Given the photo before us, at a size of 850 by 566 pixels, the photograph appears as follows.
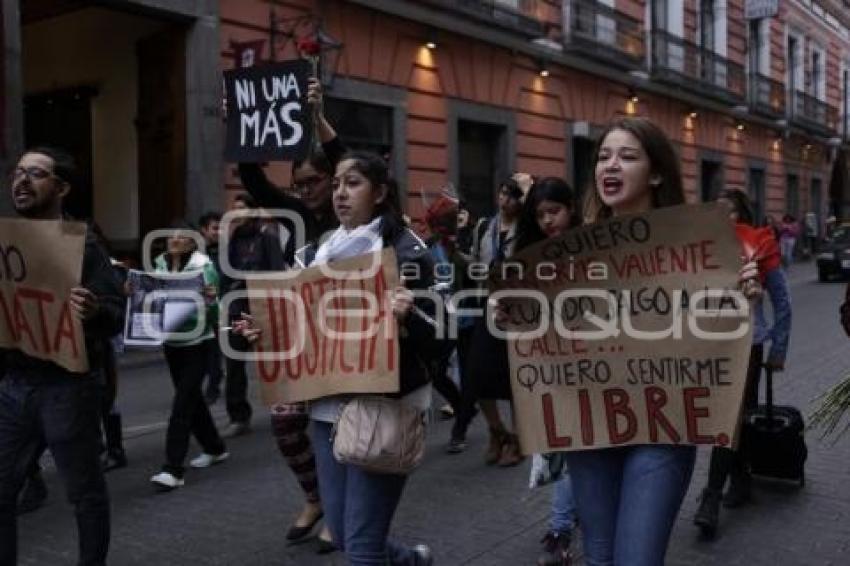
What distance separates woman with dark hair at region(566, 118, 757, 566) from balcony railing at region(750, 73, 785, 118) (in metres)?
27.1

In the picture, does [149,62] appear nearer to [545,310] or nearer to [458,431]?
[458,431]

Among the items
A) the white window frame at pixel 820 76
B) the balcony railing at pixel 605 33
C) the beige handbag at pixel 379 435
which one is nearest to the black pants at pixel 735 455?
the beige handbag at pixel 379 435

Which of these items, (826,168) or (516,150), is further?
(826,168)

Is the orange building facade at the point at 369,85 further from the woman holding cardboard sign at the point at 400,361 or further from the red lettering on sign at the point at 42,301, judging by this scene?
the woman holding cardboard sign at the point at 400,361

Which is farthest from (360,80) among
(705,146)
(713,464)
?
(705,146)

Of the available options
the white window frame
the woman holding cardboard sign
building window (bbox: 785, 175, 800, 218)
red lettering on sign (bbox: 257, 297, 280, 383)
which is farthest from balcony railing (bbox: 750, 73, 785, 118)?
red lettering on sign (bbox: 257, 297, 280, 383)

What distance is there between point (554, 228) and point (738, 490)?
2098mm

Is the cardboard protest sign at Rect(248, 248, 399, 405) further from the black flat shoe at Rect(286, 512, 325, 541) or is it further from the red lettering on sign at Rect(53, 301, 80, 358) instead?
the black flat shoe at Rect(286, 512, 325, 541)

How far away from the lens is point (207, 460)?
20.2 feet

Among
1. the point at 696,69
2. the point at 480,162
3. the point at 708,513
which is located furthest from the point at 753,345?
the point at 696,69

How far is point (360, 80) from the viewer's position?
45.3 feet

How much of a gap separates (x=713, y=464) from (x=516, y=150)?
43.8 feet

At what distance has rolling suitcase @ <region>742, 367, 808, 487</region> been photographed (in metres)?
5.18

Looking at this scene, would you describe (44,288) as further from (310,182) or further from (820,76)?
(820,76)
